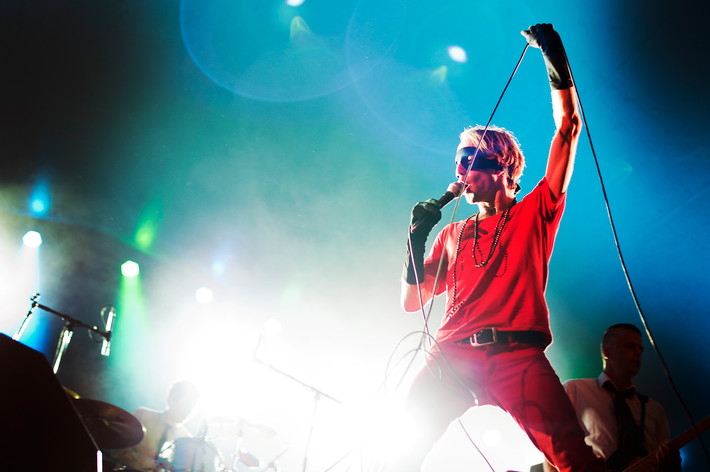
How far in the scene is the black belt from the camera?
5.23 ft

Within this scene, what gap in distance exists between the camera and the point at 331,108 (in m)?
4.20

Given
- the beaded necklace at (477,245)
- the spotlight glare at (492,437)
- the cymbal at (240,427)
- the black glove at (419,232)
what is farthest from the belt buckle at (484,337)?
the cymbal at (240,427)

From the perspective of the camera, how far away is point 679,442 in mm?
1381

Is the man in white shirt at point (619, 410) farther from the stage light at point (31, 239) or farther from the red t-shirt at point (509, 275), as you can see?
the stage light at point (31, 239)

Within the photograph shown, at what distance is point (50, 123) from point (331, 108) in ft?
11.0

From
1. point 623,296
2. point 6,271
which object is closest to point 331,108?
point 623,296

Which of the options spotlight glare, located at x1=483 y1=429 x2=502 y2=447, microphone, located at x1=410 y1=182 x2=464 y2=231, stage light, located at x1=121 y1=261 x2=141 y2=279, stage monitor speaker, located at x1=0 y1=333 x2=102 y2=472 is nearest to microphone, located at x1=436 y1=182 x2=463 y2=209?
microphone, located at x1=410 y1=182 x2=464 y2=231

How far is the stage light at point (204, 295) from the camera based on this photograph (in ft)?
20.8

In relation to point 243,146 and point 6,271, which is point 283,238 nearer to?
point 243,146

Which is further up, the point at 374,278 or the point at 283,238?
the point at 283,238

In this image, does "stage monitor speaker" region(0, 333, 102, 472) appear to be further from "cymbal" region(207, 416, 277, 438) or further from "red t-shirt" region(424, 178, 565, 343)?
"cymbal" region(207, 416, 277, 438)

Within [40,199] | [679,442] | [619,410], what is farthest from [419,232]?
[40,199]

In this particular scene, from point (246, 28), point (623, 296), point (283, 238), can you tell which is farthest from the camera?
point (283, 238)

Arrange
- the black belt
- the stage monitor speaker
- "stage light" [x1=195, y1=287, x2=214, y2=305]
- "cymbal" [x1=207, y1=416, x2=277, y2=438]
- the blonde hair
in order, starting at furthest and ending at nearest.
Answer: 1. "stage light" [x1=195, y1=287, x2=214, y2=305]
2. "cymbal" [x1=207, y1=416, x2=277, y2=438]
3. the blonde hair
4. the black belt
5. the stage monitor speaker
